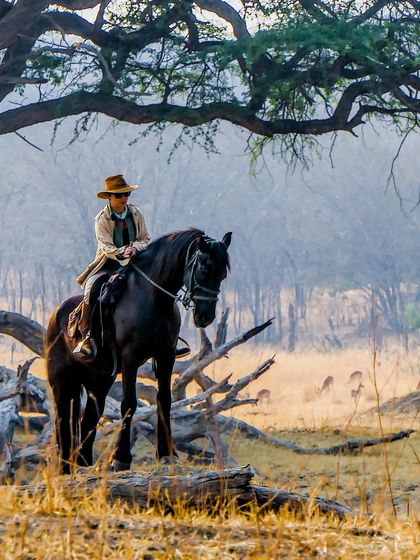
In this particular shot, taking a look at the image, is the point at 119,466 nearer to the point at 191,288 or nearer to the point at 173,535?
the point at 191,288

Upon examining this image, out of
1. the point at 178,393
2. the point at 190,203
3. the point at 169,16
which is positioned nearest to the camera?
the point at 178,393

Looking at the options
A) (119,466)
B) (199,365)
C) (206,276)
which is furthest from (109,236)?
(199,365)

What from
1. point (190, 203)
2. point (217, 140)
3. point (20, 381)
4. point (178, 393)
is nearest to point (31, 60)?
point (178, 393)

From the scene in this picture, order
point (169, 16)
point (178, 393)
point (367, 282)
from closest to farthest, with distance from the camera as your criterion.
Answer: point (178, 393), point (169, 16), point (367, 282)

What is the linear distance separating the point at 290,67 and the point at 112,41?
2.94 metres

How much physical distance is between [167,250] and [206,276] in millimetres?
699

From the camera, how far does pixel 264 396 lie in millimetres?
29266

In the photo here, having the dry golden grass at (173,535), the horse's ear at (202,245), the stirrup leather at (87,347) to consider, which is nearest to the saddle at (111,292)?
the stirrup leather at (87,347)

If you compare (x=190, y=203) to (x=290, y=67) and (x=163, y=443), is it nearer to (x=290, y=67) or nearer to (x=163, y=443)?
(x=290, y=67)

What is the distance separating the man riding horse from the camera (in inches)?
385

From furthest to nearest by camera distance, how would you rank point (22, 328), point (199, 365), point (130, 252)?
point (22, 328), point (199, 365), point (130, 252)

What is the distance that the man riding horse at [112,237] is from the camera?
9.77 metres

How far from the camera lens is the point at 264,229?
3041 inches

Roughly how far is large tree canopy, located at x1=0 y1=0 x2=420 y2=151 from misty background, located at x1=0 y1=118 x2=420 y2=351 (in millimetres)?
38619
